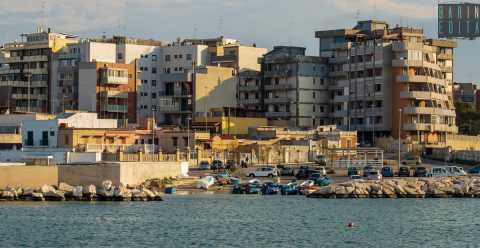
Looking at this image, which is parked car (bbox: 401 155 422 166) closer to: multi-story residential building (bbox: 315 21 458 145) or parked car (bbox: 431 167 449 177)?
multi-story residential building (bbox: 315 21 458 145)

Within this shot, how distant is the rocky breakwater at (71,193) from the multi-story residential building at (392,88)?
173 feet

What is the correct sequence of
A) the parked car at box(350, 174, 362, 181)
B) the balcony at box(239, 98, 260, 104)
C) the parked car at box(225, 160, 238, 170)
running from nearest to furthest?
the parked car at box(350, 174, 362, 181)
the parked car at box(225, 160, 238, 170)
the balcony at box(239, 98, 260, 104)

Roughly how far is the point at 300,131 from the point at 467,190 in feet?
122

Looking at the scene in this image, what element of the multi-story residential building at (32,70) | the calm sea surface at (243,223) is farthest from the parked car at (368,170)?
the multi-story residential building at (32,70)

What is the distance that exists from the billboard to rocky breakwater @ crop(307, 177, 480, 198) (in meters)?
55.1

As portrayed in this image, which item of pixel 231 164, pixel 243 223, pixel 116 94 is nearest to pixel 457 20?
pixel 116 94

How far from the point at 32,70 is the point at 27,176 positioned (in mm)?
73015

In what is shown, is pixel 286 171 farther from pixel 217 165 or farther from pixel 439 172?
pixel 439 172

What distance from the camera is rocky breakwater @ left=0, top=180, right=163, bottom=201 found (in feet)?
335

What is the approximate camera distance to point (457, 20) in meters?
168

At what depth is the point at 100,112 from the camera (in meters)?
161

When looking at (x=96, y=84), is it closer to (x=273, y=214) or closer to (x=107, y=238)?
(x=273, y=214)

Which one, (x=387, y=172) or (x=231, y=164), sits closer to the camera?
(x=387, y=172)

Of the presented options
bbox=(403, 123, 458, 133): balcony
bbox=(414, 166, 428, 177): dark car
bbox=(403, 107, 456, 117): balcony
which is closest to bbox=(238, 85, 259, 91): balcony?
bbox=(403, 107, 456, 117): balcony
